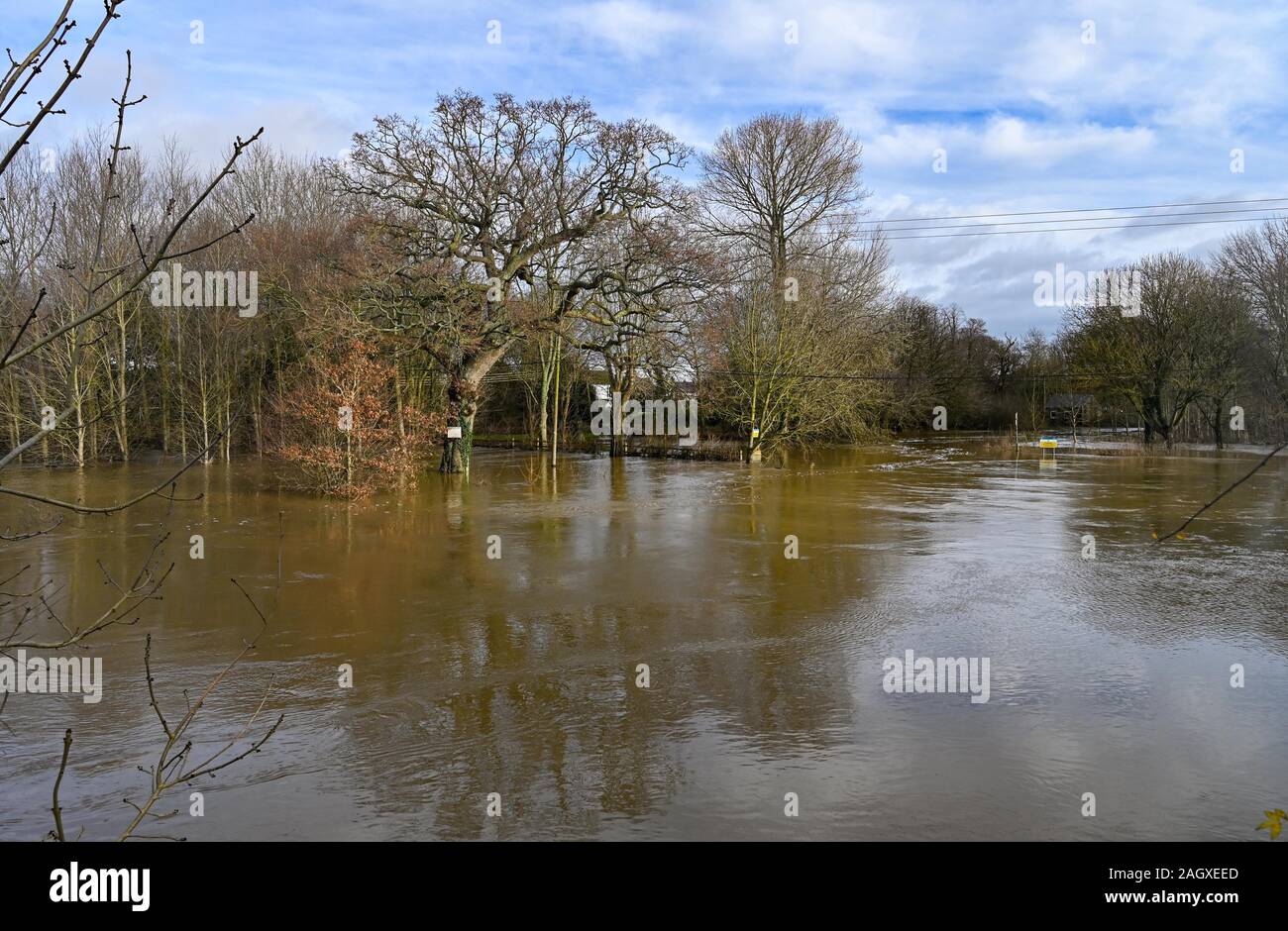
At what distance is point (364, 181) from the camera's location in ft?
82.0

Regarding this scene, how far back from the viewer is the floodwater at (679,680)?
18.1 ft

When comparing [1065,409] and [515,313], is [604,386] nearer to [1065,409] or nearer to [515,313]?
[515,313]

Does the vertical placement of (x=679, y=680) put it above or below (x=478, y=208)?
below

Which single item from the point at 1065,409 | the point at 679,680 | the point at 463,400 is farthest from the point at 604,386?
the point at 1065,409

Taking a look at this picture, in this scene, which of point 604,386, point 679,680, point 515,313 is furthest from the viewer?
point 604,386

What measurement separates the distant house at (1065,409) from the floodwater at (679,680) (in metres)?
46.8

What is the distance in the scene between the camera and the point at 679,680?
26.2 feet

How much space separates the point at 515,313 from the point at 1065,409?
166 feet

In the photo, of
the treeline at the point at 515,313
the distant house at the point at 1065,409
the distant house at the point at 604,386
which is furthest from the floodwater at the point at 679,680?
the distant house at the point at 1065,409

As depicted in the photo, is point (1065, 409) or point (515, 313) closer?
point (515, 313)

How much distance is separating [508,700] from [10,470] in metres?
28.2

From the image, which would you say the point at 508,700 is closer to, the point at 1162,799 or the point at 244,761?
the point at 244,761
